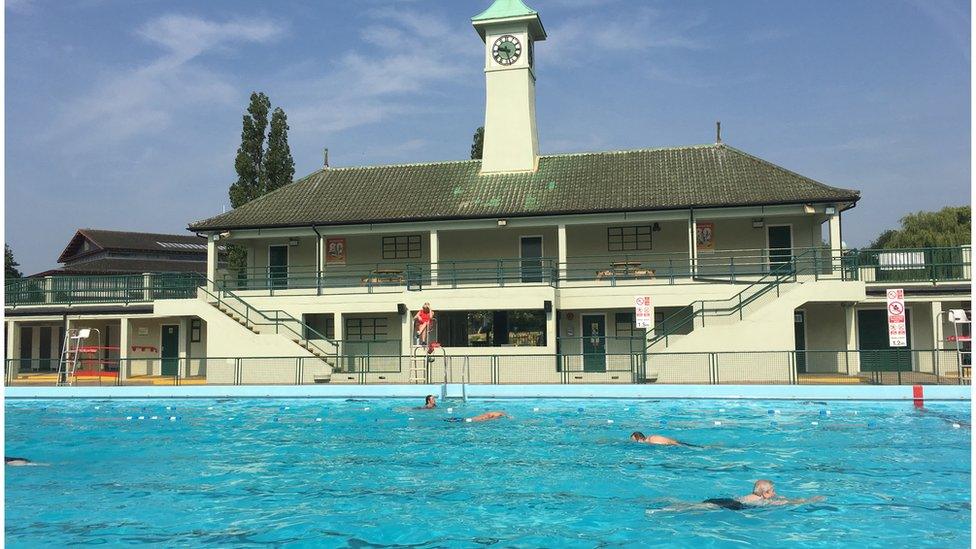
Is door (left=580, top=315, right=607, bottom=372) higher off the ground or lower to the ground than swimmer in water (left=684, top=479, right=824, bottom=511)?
higher

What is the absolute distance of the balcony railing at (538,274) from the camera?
29156 mm

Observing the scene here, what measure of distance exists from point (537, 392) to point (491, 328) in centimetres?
913

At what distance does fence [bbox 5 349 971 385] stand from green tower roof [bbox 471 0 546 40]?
14.6 metres

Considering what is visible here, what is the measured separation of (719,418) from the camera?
20609 mm

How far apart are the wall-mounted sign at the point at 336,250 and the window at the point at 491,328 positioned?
16.3ft

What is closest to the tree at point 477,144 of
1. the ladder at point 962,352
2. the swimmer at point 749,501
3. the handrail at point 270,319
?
the handrail at point 270,319

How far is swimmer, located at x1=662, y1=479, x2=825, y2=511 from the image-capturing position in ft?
38.2

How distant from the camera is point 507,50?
36312mm

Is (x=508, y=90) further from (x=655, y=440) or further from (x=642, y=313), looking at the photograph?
(x=655, y=440)

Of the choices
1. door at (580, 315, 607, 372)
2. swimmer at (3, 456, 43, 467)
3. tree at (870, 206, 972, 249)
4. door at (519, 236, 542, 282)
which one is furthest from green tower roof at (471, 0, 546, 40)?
tree at (870, 206, 972, 249)

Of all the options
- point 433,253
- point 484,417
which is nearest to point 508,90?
point 433,253

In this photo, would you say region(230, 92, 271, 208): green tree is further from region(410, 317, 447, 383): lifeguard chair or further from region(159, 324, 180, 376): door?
region(410, 317, 447, 383): lifeguard chair

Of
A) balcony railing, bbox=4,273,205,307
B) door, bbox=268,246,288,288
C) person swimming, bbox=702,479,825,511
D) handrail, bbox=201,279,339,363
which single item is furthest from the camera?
door, bbox=268,246,288,288

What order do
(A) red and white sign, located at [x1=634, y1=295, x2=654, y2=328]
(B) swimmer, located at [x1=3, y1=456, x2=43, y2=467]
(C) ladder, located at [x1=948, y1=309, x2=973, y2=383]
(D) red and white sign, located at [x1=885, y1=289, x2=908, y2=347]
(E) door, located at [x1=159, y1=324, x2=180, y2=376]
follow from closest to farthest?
(B) swimmer, located at [x1=3, y1=456, x2=43, y2=467] < (D) red and white sign, located at [x1=885, y1=289, x2=908, y2=347] < (C) ladder, located at [x1=948, y1=309, x2=973, y2=383] < (A) red and white sign, located at [x1=634, y1=295, x2=654, y2=328] < (E) door, located at [x1=159, y1=324, x2=180, y2=376]
